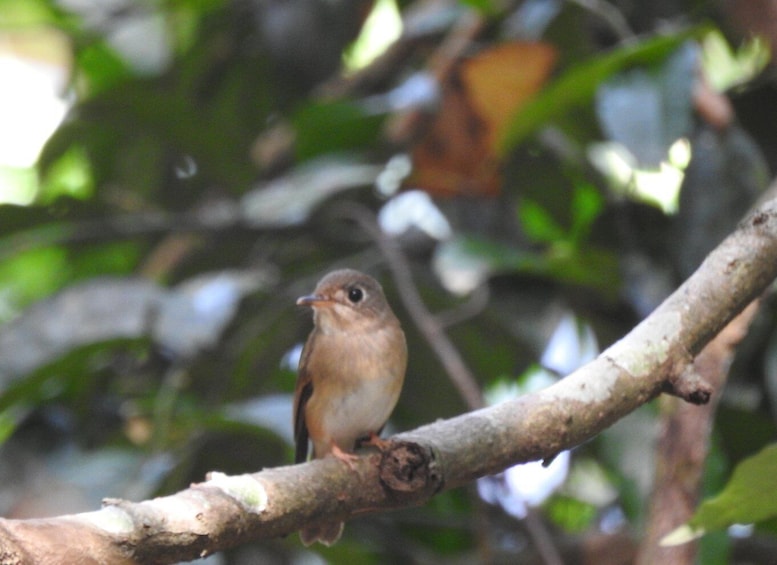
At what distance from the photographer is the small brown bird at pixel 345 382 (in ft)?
12.1

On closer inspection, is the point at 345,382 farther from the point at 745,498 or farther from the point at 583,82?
the point at 745,498

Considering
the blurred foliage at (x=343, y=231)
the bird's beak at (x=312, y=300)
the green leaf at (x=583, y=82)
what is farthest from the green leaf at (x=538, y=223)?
the bird's beak at (x=312, y=300)

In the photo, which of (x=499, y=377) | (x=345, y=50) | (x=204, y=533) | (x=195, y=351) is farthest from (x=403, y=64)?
(x=204, y=533)

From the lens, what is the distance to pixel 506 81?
15.5 feet

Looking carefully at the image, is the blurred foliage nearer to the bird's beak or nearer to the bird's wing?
the bird's wing

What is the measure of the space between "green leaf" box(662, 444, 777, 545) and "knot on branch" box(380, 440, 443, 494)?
58 centimetres

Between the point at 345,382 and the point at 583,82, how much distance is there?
142 cm

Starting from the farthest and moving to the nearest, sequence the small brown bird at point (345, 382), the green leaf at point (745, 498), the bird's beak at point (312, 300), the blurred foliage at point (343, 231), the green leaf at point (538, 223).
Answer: the green leaf at point (538, 223)
the blurred foliage at point (343, 231)
the bird's beak at point (312, 300)
the small brown bird at point (345, 382)
the green leaf at point (745, 498)

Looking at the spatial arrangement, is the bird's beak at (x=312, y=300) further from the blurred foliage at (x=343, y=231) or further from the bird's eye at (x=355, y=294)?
the blurred foliage at (x=343, y=231)

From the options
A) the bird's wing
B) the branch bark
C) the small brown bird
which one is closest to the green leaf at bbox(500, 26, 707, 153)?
the small brown bird

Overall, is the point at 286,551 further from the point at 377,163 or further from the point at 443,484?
the point at 443,484

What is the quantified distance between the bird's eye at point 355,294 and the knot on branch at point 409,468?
5.78ft

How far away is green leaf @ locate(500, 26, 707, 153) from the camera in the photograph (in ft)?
13.1

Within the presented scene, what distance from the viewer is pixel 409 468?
235 cm
